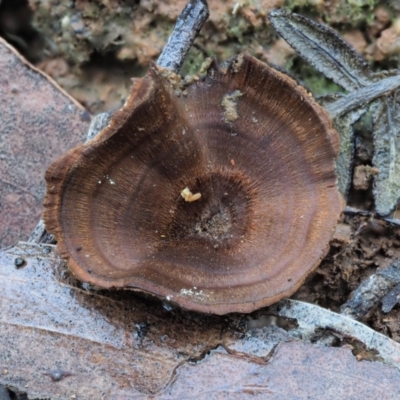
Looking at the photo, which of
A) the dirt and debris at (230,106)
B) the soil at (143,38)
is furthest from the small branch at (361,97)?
the dirt and debris at (230,106)

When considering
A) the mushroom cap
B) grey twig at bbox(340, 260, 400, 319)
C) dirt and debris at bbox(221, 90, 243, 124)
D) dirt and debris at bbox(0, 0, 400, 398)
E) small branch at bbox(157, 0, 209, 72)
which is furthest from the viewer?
dirt and debris at bbox(0, 0, 400, 398)

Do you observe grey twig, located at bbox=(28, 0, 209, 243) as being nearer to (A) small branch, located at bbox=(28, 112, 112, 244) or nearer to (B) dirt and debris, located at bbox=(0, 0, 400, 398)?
(A) small branch, located at bbox=(28, 112, 112, 244)

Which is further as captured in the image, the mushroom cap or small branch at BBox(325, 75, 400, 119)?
small branch at BBox(325, 75, 400, 119)

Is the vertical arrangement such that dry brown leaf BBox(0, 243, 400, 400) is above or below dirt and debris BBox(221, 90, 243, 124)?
below

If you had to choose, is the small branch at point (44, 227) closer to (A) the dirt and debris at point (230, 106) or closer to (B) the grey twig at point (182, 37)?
(B) the grey twig at point (182, 37)

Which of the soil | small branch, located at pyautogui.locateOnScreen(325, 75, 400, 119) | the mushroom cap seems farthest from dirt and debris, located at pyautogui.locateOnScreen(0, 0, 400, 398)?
the mushroom cap

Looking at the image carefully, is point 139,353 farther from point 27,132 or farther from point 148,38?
point 148,38
